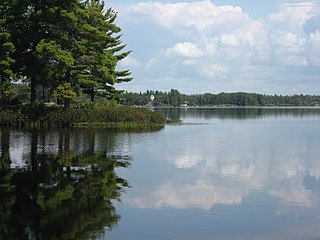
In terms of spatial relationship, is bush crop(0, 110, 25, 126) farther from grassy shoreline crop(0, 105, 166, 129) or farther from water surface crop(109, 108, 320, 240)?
water surface crop(109, 108, 320, 240)

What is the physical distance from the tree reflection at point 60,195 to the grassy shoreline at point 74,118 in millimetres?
17309

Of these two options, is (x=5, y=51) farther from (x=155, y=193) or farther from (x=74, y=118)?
(x=155, y=193)

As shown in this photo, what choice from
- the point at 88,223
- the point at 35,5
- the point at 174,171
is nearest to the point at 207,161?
the point at 174,171

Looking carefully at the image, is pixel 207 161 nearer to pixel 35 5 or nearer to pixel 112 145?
pixel 112 145

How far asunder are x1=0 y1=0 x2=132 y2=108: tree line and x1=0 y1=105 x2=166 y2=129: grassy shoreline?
59.8 inches

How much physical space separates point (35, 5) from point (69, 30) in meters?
3.58

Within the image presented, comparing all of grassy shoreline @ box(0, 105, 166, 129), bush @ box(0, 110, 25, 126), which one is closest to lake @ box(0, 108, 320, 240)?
grassy shoreline @ box(0, 105, 166, 129)

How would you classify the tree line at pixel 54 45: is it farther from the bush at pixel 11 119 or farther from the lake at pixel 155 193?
the lake at pixel 155 193

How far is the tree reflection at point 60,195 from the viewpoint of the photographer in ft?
31.7

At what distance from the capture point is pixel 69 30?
38312mm

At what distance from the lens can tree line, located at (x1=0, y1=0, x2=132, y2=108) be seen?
36.8 meters

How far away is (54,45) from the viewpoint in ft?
119

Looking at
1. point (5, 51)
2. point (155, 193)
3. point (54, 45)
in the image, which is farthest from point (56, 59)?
point (155, 193)

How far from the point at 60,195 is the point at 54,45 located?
83.6ft
